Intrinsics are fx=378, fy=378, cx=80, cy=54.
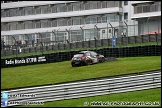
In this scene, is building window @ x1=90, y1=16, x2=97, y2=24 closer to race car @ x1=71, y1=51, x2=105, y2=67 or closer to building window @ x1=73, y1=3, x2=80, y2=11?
building window @ x1=73, y1=3, x2=80, y2=11

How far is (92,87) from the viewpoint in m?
17.2

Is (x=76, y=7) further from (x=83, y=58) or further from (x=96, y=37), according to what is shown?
(x=83, y=58)

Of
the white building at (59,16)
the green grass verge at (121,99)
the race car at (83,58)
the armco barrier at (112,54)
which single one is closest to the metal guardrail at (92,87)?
the green grass verge at (121,99)

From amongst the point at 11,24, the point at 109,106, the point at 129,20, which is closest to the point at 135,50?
the point at 109,106

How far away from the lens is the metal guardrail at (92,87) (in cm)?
1675

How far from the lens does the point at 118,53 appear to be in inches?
1236

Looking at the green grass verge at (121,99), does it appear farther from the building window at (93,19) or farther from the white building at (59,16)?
the building window at (93,19)

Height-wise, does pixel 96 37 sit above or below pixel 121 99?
above

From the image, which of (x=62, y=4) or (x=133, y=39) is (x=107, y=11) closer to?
(x=62, y=4)

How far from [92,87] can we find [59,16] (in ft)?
140

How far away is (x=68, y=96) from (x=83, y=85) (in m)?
0.84

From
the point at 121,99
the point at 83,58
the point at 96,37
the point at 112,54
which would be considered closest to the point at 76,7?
the point at 96,37

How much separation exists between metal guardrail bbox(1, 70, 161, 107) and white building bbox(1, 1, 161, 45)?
110 ft

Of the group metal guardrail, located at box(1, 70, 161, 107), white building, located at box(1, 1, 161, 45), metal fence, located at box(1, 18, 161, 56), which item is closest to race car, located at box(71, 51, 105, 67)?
metal guardrail, located at box(1, 70, 161, 107)
